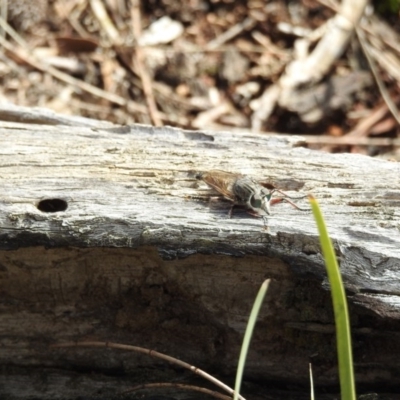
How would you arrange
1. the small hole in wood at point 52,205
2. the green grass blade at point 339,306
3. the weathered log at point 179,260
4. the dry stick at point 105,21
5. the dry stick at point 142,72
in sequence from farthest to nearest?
1. the dry stick at point 105,21
2. the dry stick at point 142,72
3. the small hole in wood at point 52,205
4. the weathered log at point 179,260
5. the green grass blade at point 339,306

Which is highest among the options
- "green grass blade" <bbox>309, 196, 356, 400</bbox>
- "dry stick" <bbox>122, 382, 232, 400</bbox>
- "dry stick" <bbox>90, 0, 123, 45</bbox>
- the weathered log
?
"dry stick" <bbox>90, 0, 123, 45</bbox>

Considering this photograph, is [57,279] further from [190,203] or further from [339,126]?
[339,126]

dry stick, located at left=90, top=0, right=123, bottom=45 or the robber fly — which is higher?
dry stick, located at left=90, top=0, right=123, bottom=45

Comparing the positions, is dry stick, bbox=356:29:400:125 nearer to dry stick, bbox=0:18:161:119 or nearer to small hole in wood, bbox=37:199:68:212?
dry stick, bbox=0:18:161:119

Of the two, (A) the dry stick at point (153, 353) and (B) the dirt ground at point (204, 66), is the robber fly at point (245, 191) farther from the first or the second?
(B) the dirt ground at point (204, 66)

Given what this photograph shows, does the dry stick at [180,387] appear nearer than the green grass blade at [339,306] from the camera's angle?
No

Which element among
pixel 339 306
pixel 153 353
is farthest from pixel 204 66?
pixel 339 306

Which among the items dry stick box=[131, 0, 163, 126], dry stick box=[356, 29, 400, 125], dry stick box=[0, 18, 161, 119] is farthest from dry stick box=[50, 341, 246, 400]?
dry stick box=[356, 29, 400, 125]

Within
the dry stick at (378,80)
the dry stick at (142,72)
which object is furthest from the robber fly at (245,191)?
the dry stick at (378,80)
